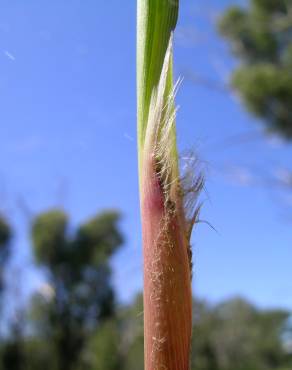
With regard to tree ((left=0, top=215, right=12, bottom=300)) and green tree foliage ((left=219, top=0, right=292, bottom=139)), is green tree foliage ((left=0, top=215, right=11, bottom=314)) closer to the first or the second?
tree ((left=0, top=215, right=12, bottom=300))

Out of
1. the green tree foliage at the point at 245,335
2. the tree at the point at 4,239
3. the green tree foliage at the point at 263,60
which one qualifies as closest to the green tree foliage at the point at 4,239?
the tree at the point at 4,239

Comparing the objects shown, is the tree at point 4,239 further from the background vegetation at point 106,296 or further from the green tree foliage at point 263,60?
the green tree foliage at point 263,60

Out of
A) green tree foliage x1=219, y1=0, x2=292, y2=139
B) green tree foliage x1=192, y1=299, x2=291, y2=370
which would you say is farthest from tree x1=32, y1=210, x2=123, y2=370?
green tree foliage x1=219, y1=0, x2=292, y2=139

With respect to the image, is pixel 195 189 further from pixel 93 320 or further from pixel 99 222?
pixel 99 222

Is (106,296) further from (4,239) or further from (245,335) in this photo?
(245,335)

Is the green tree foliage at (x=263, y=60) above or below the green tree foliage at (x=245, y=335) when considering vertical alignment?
above

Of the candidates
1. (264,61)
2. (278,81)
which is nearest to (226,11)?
(264,61)

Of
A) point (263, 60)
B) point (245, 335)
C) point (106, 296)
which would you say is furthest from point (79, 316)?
point (263, 60)
